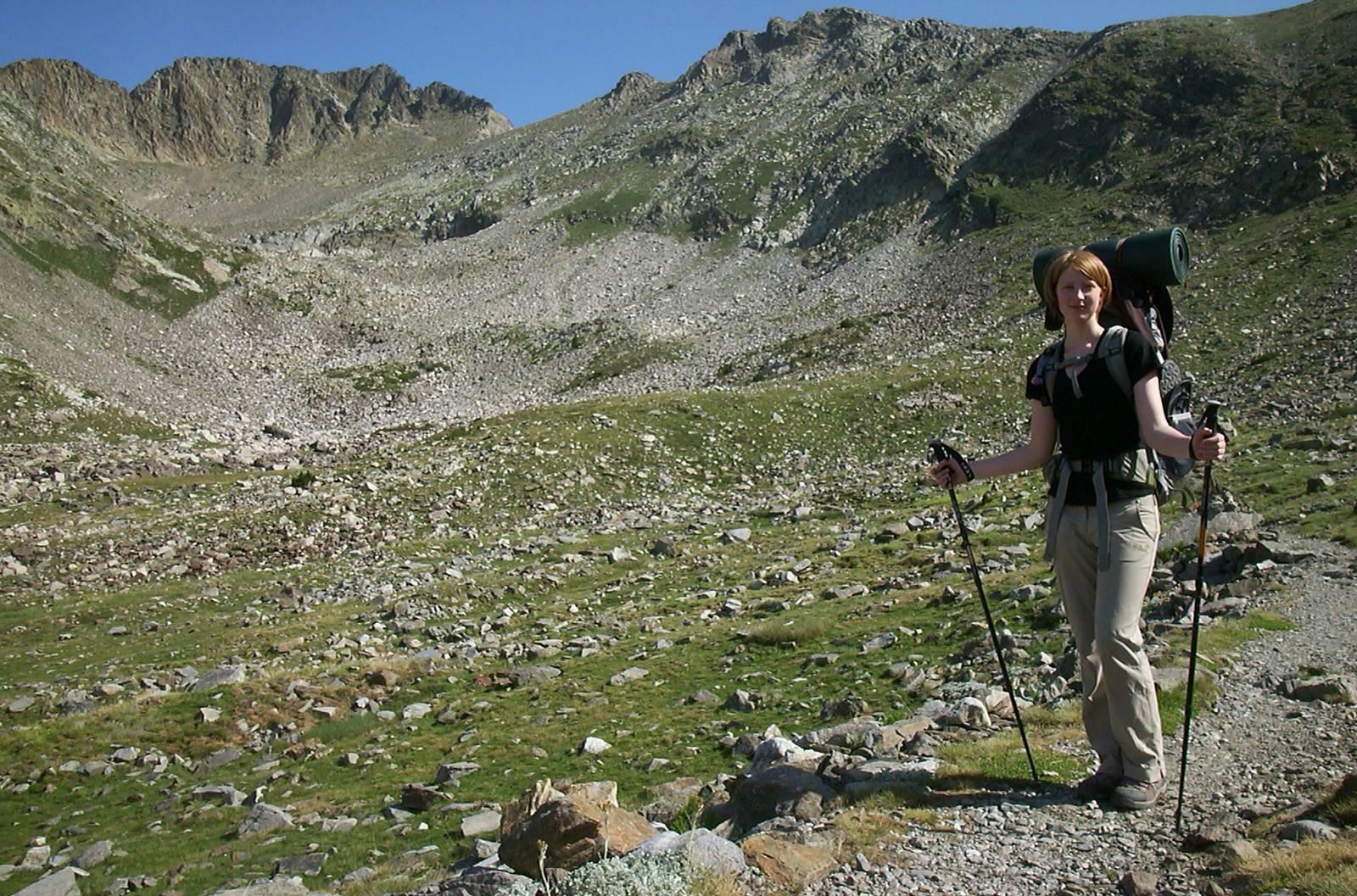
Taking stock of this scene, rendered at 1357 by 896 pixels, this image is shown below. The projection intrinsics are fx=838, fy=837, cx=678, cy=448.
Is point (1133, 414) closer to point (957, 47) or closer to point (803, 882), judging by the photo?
point (803, 882)

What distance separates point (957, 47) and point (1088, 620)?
14266 centimetres

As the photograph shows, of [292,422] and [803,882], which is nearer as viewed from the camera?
[803,882]

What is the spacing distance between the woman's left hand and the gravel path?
2.50 m

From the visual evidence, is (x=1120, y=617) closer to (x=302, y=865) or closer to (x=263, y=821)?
(x=302, y=865)

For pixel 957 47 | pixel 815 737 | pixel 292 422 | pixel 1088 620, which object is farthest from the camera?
pixel 957 47

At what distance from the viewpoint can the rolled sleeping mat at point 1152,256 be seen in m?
6.26

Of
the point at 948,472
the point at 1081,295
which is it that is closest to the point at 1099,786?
the point at 948,472

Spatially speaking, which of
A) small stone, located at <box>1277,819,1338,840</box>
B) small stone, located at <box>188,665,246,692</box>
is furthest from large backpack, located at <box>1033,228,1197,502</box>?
small stone, located at <box>188,665,246,692</box>

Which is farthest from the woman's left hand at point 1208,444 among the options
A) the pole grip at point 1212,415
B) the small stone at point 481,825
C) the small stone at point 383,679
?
the small stone at point 383,679

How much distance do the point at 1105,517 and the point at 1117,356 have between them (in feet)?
3.81

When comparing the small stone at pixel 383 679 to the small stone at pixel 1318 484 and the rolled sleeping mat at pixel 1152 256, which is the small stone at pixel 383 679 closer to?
the rolled sleeping mat at pixel 1152 256

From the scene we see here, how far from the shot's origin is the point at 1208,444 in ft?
18.0

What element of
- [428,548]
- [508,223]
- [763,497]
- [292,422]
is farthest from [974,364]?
[508,223]

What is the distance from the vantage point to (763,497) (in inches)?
1228
